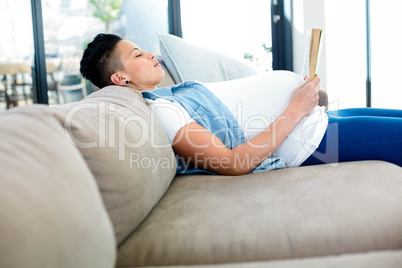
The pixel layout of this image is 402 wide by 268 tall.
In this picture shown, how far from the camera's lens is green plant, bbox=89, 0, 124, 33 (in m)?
4.49

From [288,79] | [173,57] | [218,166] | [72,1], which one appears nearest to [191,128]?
[218,166]

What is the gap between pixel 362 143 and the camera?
1.23 m

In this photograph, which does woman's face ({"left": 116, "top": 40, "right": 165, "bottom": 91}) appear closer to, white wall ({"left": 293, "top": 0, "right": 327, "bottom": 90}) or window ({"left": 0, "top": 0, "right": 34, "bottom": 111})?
window ({"left": 0, "top": 0, "right": 34, "bottom": 111})

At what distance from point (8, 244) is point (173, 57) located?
1.56 meters

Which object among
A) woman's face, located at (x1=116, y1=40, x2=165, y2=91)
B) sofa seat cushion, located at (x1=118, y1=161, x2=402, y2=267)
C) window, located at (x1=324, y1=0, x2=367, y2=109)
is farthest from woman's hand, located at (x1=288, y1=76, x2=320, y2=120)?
window, located at (x1=324, y1=0, x2=367, y2=109)

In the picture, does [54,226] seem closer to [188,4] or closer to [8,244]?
[8,244]

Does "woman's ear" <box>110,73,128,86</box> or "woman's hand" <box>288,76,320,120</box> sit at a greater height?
"woman's ear" <box>110,73,128,86</box>

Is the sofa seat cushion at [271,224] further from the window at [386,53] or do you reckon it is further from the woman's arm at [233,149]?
the window at [386,53]

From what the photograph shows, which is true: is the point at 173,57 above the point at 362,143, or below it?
above

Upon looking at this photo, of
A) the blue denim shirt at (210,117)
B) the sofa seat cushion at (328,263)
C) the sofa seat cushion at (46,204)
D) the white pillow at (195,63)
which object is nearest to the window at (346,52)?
the white pillow at (195,63)

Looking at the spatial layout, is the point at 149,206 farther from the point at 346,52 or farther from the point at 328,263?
the point at 346,52

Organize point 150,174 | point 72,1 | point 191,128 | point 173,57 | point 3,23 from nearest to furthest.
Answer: point 150,174 → point 191,128 → point 173,57 → point 3,23 → point 72,1

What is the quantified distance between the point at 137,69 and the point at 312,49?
0.64m

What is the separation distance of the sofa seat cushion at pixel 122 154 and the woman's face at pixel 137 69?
1.45 ft
